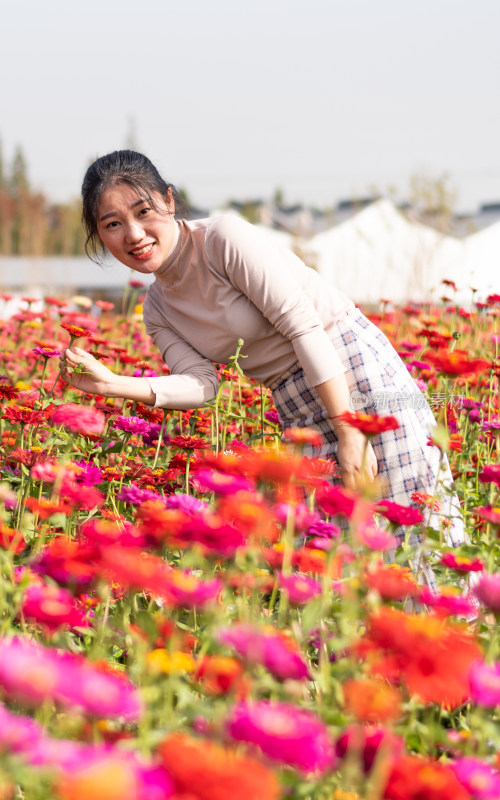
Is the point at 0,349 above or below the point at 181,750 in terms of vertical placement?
below

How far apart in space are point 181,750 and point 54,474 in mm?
754

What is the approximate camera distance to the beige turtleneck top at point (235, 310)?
66.2 inches

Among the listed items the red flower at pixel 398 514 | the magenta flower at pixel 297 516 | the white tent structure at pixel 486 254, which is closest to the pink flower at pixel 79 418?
the magenta flower at pixel 297 516

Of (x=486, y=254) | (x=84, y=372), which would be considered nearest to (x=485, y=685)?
(x=84, y=372)

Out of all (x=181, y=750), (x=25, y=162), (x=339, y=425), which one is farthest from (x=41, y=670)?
(x=25, y=162)

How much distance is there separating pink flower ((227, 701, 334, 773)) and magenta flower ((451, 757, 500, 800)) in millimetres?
117

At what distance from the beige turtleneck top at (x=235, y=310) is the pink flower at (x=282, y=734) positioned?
1.09 metres

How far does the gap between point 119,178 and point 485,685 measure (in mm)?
1296

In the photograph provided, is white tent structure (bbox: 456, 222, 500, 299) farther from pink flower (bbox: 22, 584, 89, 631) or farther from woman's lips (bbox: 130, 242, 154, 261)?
pink flower (bbox: 22, 584, 89, 631)

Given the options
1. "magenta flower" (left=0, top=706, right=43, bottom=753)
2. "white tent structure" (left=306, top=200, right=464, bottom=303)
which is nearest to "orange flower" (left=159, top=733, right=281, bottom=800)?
"magenta flower" (left=0, top=706, right=43, bottom=753)

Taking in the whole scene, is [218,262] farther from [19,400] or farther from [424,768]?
[424,768]

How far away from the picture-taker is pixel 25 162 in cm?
5228

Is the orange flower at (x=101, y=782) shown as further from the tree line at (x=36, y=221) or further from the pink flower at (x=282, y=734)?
the tree line at (x=36, y=221)

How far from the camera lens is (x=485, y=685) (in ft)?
2.23
